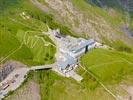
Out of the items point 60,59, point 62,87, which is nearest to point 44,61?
point 60,59

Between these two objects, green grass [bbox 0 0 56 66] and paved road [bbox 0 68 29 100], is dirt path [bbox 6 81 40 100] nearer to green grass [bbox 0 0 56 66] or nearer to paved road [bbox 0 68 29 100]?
paved road [bbox 0 68 29 100]

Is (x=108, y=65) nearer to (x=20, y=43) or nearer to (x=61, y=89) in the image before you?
(x=61, y=89)

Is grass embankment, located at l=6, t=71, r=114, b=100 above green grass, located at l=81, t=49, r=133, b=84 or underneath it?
underneath

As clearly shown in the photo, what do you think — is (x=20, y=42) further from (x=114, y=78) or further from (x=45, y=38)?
(x=114, y=78)

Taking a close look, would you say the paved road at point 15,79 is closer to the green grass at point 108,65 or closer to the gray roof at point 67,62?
the gray roof at point 67,62

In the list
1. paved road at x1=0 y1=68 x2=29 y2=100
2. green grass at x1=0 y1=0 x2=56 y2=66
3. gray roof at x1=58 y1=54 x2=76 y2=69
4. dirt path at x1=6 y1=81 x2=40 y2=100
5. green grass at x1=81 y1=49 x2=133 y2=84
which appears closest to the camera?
dirt path at x1=6 y1=81 x2=40 y2=100

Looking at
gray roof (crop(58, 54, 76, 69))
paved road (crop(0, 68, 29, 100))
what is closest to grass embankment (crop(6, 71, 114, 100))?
paved road (crop(0, 68, 29, 100))
